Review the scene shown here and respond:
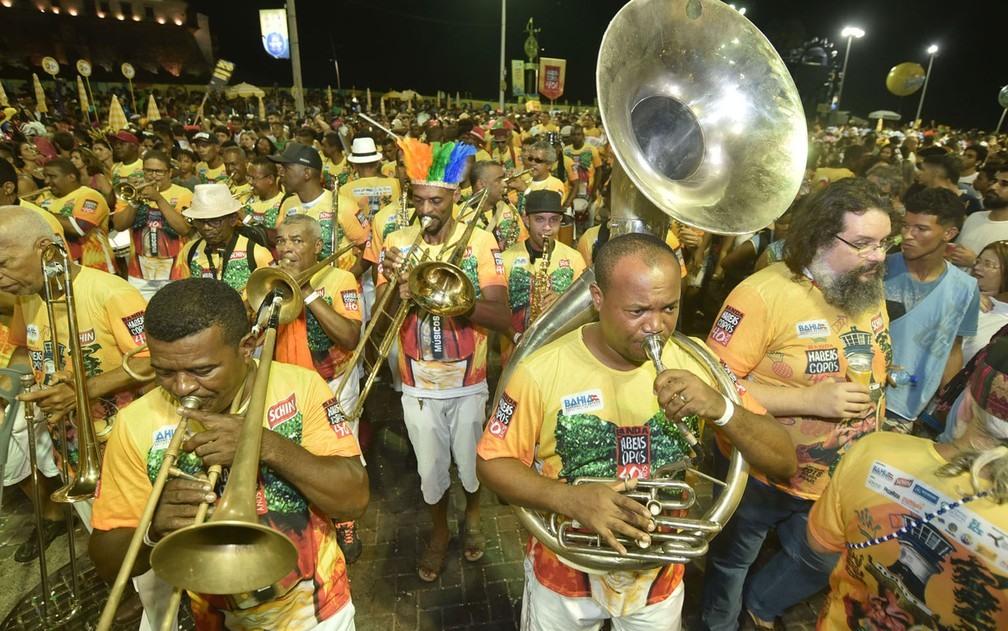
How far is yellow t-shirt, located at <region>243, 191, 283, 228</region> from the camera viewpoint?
625 cm

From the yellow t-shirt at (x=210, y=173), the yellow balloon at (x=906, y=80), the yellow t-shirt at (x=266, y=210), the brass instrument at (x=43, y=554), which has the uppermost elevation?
the yellow balloon at (x=906, y=80)

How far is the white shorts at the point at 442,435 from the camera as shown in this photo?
4.07 meters

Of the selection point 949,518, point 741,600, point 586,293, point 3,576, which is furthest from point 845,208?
point 3,576

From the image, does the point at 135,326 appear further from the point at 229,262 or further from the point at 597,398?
the point at 597,398

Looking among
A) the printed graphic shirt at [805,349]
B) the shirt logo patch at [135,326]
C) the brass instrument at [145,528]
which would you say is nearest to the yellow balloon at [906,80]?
the printed graphic shirt at [805,349]

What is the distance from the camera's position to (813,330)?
2918mm

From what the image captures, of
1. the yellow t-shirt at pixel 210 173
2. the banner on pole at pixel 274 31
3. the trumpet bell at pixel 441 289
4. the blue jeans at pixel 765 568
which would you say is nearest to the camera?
the blue jeans at pixel 765 568

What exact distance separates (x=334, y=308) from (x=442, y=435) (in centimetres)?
134

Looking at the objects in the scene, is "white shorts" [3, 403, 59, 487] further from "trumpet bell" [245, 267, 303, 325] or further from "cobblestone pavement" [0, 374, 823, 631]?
"trumpet bell" [245, 267, 303, 325]

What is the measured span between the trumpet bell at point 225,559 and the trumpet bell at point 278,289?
181 cm

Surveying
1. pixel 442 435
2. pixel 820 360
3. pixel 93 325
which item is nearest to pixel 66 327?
pixel 93 325

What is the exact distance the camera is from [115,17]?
39938 mm

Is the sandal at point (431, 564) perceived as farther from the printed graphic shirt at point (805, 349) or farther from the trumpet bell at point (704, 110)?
the trumpet bell at point (704, 110)

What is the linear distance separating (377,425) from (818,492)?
14.8 feet
